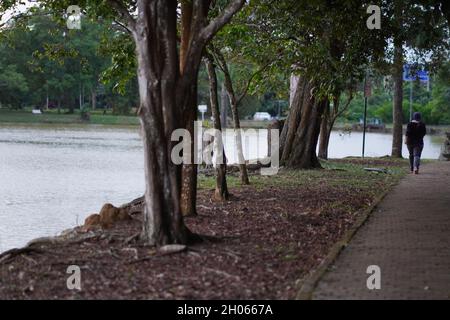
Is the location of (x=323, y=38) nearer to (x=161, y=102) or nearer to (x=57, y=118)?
(x=161, y=102)

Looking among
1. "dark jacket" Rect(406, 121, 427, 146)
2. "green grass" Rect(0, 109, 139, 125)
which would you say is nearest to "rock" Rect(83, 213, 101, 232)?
"dark jacket" Rect(406, 121, 427, 146)

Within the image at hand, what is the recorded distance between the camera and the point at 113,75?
47.5 ft

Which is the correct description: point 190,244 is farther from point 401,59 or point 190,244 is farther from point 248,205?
point 401,59

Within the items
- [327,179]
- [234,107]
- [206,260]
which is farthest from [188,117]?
[327,179]

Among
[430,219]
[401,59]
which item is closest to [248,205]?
[430,219]

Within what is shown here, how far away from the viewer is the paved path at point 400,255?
25.2ft

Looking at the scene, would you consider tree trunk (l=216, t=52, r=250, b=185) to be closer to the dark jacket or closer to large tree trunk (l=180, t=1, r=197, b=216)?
large tree trunk (l=180, t=1, r=197, b=216)

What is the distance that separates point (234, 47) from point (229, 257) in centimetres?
792

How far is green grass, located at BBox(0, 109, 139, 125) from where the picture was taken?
2542 inches

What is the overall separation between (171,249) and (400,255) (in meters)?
2.82

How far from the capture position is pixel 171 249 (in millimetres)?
9422

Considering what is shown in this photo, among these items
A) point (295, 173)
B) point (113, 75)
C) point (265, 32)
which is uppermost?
point (265, 32)

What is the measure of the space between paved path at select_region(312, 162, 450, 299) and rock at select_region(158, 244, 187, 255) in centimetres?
187

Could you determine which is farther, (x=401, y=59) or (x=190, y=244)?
(x=401, y=59)
